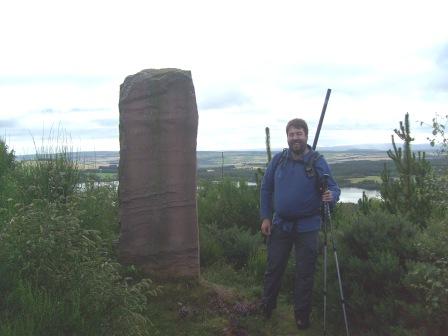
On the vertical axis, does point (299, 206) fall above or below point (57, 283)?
above

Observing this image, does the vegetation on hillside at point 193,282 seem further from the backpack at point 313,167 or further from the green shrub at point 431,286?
the backpack at point 313,167

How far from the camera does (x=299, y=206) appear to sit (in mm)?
5957

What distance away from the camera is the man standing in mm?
5973

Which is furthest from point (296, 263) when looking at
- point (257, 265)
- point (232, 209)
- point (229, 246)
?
point (232, 209)

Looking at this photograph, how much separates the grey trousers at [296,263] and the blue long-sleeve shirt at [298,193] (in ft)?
0.41

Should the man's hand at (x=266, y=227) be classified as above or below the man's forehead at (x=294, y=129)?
below

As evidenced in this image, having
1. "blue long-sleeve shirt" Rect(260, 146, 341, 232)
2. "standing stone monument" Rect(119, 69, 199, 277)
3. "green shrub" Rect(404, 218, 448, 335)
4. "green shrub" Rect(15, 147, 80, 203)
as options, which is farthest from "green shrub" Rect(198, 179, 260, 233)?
"green shrub" Rect(404, 218, 448, 335)

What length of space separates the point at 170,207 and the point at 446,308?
3432mm

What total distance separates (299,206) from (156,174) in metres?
1.95

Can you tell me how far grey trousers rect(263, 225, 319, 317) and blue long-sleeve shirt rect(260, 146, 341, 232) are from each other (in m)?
0.13

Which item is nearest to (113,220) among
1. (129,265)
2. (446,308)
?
(129,265)

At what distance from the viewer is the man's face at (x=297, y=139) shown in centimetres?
604

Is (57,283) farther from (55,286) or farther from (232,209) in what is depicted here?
(232,209)

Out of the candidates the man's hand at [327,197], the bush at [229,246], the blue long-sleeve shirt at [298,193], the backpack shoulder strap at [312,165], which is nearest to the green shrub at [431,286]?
the man's hand at [327,197]
